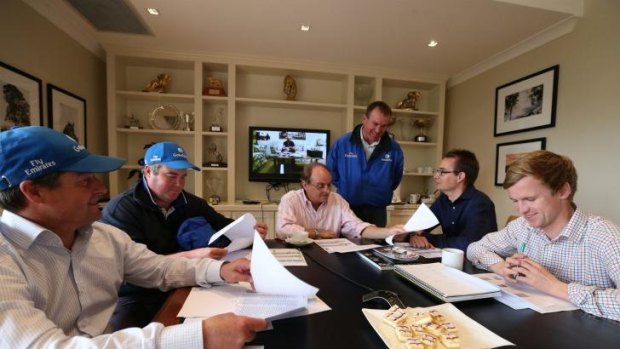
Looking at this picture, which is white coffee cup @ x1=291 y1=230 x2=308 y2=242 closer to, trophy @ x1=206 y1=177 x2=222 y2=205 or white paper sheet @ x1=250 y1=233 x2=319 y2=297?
white paper sheet @ x1=250 y1=233 x2=319 y2=297

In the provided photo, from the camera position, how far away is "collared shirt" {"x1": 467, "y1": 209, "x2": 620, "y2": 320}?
747mm

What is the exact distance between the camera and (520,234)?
110cm

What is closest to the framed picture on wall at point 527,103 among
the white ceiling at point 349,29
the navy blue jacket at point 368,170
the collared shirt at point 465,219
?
the white ceiling at point 349,29

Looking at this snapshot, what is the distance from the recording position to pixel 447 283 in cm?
88

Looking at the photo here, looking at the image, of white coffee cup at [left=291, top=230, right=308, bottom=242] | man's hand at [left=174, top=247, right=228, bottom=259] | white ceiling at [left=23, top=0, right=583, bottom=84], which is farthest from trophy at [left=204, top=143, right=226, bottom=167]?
man's hand at [left=174, top=247, right=228, bottom=259]

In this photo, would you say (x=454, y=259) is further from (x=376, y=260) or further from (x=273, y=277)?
(x=273, y=277)

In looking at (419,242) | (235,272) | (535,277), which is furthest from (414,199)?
(235,272)

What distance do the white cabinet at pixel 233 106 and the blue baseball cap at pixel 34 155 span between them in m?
A: 2.52

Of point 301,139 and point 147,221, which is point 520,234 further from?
point 301,139

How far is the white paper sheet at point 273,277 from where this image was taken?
2.20 ft

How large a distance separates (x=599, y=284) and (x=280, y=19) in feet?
8.17

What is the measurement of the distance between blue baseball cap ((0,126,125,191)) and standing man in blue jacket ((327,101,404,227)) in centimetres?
175

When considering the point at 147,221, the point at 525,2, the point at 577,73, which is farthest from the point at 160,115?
the point at 577,73

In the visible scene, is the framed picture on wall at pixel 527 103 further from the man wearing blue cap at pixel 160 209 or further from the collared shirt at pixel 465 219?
the man wearing blue cap at pixel 160 209
